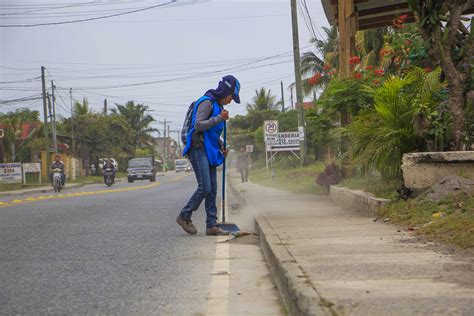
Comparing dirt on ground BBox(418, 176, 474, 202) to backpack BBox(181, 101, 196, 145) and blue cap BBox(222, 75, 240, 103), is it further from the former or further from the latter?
backpack BBox(181, 101, 196, 145)

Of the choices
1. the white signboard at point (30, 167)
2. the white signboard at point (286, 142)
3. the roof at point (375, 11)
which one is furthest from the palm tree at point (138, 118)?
the roof at point (375, 11)

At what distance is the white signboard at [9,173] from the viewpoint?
104 feet

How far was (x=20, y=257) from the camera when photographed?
626 cm

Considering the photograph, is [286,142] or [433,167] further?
[286,142]

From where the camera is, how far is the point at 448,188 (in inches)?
268

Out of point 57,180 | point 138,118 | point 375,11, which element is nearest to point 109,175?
point 57,180

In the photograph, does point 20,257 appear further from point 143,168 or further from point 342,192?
point 143,168

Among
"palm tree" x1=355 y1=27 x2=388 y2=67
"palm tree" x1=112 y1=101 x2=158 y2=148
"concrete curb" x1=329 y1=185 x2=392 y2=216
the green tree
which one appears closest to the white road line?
"concrete curb" x1=329 y1=185 x2=392 y2=216

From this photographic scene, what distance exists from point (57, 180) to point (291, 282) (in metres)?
22.2

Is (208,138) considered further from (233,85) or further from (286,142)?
(286,142)

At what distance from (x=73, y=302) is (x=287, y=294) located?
1.52 metres

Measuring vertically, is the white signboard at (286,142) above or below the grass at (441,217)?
above

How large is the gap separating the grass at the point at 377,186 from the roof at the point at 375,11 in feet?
13.8

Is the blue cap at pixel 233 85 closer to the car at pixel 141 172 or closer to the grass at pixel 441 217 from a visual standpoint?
the grass at pixel 441 217
